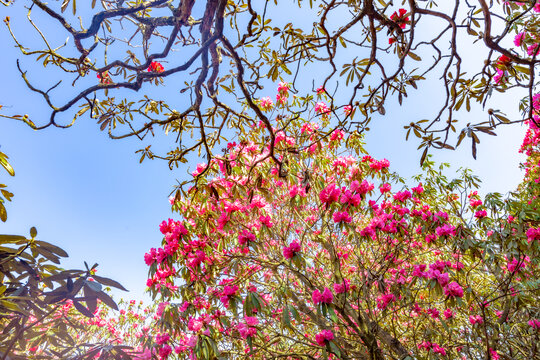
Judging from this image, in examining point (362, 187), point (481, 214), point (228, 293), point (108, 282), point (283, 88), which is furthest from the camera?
point (283, 88)

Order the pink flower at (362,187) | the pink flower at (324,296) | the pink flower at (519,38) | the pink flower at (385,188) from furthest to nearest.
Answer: the pink flower at (385,188), the pink flower at (362,187), the pink flower at (324,296), the pink flower at (519,38)

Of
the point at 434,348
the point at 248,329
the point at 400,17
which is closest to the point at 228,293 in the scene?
the point at 248,329

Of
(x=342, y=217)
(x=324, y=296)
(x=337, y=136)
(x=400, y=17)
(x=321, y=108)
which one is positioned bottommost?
(x=324, y=296)

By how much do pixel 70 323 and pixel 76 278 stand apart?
215mm

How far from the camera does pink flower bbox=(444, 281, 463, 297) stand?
2.00m

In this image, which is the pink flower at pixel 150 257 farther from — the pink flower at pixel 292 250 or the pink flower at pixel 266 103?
the pink flower at pixel 266 103

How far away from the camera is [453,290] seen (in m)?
2.02

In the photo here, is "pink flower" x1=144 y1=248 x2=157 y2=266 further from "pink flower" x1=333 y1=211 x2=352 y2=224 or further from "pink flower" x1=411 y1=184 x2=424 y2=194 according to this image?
"pink flower" x1=411 y1=184 x2=424 y2=194

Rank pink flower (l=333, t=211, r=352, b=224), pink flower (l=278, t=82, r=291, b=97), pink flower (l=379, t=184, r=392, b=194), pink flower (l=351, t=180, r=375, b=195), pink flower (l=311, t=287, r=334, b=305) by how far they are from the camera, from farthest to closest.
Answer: pink flower (l=278, t=82, r=291, b=97), pink flower (l=379, t=184, r=392, b=194), pink flower (l=351, t=180, r=375, b=195), pink flower (l=333, t=211, r=352, b=224), pink flower (l=311, t=287, r=334, b=305)

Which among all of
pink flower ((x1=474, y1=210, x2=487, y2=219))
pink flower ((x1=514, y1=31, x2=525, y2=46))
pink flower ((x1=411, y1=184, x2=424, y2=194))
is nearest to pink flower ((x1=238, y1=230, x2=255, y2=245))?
pink flower ((x1=411, y1=184, x2=424, y2=194))

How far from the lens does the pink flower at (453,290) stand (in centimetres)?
200

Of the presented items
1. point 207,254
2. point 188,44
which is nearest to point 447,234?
point 207,254

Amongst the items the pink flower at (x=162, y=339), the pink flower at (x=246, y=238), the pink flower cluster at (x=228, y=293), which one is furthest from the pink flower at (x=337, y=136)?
the pink flower at (x=162, y=339)

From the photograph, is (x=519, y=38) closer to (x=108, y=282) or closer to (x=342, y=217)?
(x=342, y=217)
